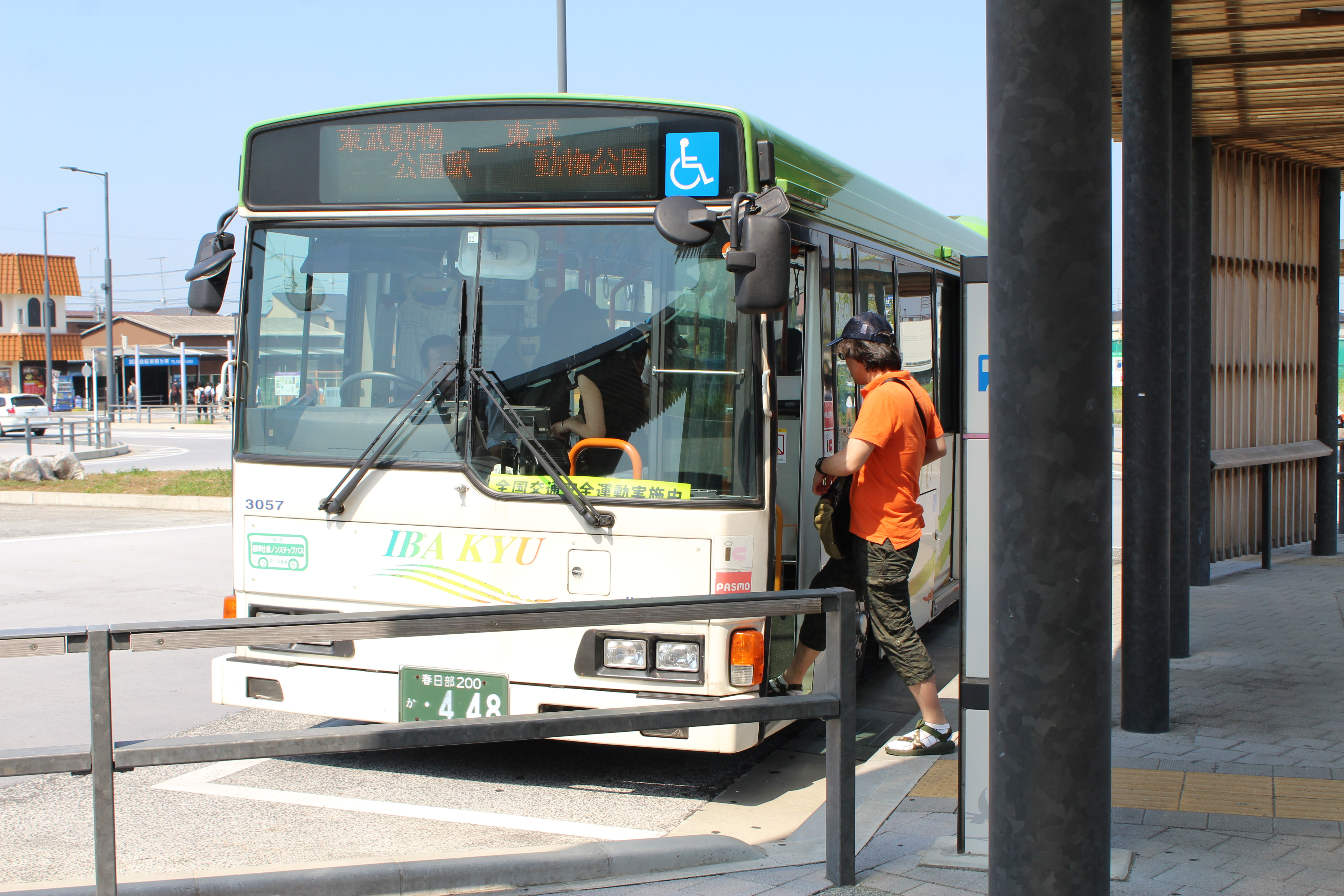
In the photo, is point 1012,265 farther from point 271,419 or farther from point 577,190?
point 271,419

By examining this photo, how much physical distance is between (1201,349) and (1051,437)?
773cm

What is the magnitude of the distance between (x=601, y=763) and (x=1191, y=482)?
541cm

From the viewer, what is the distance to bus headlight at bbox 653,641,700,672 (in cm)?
473

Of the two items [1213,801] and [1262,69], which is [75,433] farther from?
[1213,801]

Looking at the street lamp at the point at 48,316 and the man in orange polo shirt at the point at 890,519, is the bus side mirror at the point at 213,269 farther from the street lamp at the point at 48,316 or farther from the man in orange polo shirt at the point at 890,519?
the street lamp at the point at 48,316

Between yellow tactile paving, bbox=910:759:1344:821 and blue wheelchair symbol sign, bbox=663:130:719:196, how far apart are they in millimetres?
2496

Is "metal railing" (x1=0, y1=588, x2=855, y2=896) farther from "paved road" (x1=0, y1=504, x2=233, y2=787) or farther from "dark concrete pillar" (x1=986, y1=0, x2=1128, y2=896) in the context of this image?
"paved road" (x1=0, y1=504, x2=233, y2=787)

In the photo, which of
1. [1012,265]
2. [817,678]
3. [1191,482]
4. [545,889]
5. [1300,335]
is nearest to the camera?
[1012,265]

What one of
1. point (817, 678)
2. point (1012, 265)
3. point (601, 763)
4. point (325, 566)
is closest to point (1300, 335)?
point (817, 678)

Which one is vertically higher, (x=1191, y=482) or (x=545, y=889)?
(x=1191, y=482)

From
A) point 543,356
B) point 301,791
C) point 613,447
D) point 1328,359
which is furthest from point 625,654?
point 1328,359

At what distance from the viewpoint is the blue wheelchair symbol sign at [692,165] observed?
4.87 m

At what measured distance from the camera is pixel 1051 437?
2357 mm

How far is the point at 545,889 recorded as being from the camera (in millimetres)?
3639
